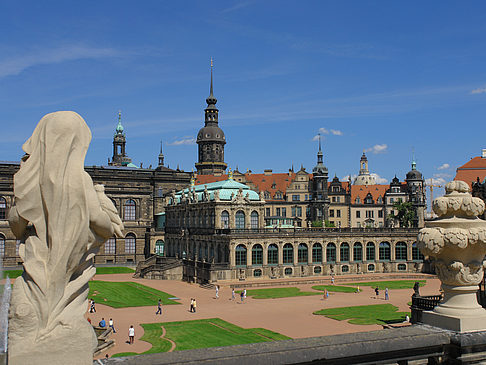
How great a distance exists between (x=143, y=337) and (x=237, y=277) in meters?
32.6

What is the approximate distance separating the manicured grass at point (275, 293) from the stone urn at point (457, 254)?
152 ft

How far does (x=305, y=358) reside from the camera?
6160mm

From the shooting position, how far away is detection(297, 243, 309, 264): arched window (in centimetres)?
7125

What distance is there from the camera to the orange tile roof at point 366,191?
123 meters

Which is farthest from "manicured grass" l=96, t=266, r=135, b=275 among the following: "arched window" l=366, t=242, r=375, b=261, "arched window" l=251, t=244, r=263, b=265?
"arched window" l=366, t=242, r=375, b=261

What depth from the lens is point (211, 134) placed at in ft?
422

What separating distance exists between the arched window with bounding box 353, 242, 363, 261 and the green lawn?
39.9 meters

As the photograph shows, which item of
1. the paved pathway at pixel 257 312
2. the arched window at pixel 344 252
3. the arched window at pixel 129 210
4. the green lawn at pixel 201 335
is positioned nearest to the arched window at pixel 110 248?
the arched window at pixel 129 210

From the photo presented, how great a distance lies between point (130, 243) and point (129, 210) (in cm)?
617

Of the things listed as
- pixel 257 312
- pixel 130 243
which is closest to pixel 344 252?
pixel 257 312

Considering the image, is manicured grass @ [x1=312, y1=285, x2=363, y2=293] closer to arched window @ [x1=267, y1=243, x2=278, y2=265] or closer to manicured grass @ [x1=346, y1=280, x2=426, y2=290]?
manicured grass @ [x1=346, y1=280, x2=426, y2=290]

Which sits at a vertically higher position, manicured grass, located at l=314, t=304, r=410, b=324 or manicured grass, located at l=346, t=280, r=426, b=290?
manicured grass, located at l=346, t=280, r=426, b=290

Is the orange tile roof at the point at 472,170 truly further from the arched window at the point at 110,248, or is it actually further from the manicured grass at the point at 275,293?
the arched window at the point at 110,248

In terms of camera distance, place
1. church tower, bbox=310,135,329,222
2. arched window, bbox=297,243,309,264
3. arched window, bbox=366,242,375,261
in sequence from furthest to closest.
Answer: church tower, bbox=310,135,329,222
arched window, bbox=366,242,375,261
arched window, bbox=297,243,309,264
